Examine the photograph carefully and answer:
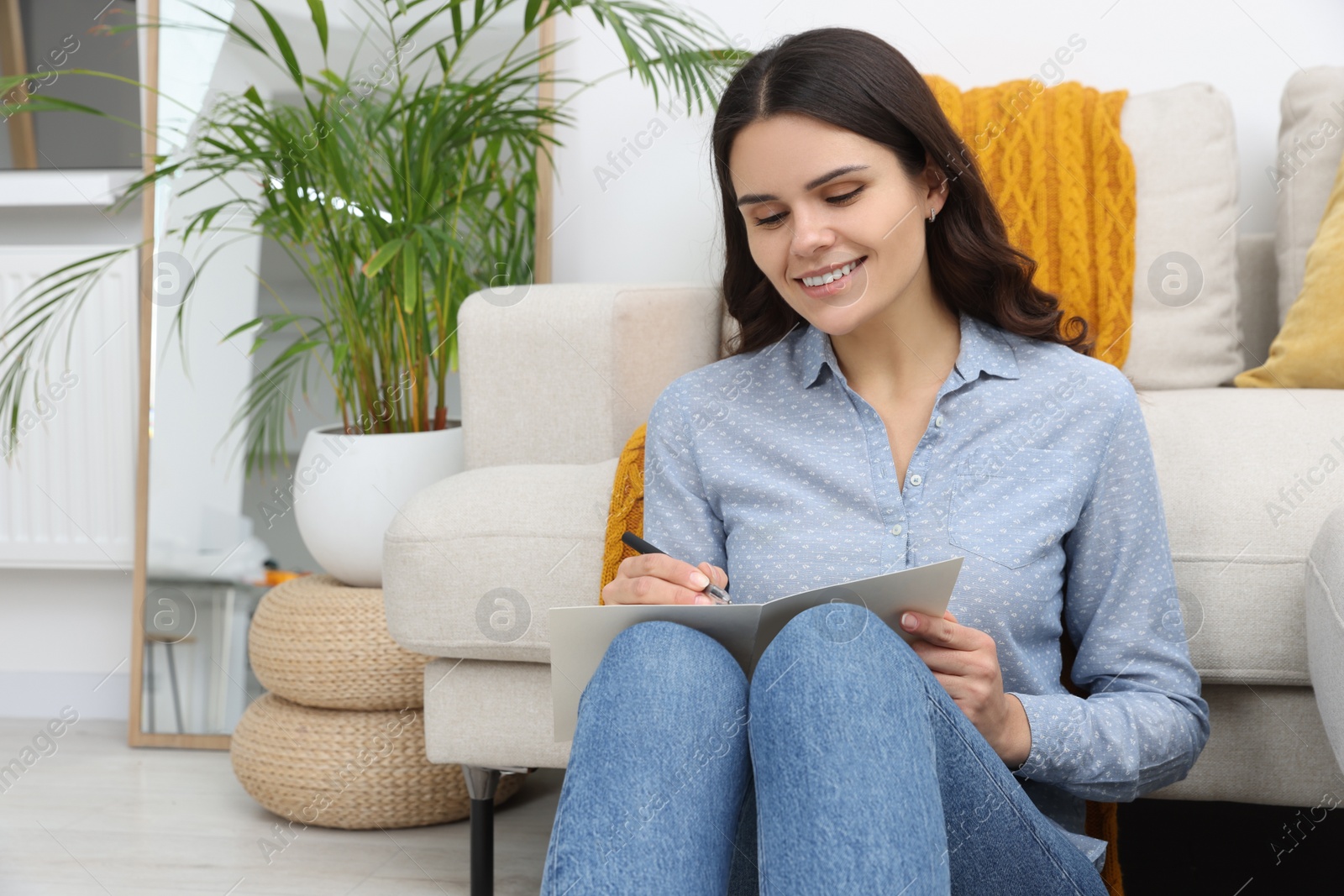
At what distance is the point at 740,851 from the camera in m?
0.75

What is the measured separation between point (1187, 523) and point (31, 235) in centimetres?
204

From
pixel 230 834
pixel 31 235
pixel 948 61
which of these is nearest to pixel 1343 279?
pixel 948 61

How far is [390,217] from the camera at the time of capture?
5.39 ft

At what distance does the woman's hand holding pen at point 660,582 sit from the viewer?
30.5 inches

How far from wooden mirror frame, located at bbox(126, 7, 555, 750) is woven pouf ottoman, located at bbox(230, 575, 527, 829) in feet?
1.61

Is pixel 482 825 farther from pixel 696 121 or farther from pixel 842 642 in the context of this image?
pixel 696 121

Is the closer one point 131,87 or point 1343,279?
point 1343,279

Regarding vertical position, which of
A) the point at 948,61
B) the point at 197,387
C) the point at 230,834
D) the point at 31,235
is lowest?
the point at 230,834

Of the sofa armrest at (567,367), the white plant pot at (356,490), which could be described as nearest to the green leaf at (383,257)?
the sofa armrest at (567,367)

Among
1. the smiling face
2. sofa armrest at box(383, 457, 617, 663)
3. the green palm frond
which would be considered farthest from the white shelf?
the smiling face

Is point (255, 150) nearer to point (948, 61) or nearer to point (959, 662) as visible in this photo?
point (948, 61)

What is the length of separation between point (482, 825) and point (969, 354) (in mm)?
724

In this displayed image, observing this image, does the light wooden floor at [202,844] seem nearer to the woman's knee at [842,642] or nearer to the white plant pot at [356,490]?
the white plant pot at [356,490]

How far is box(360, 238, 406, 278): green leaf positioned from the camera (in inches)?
54.5
